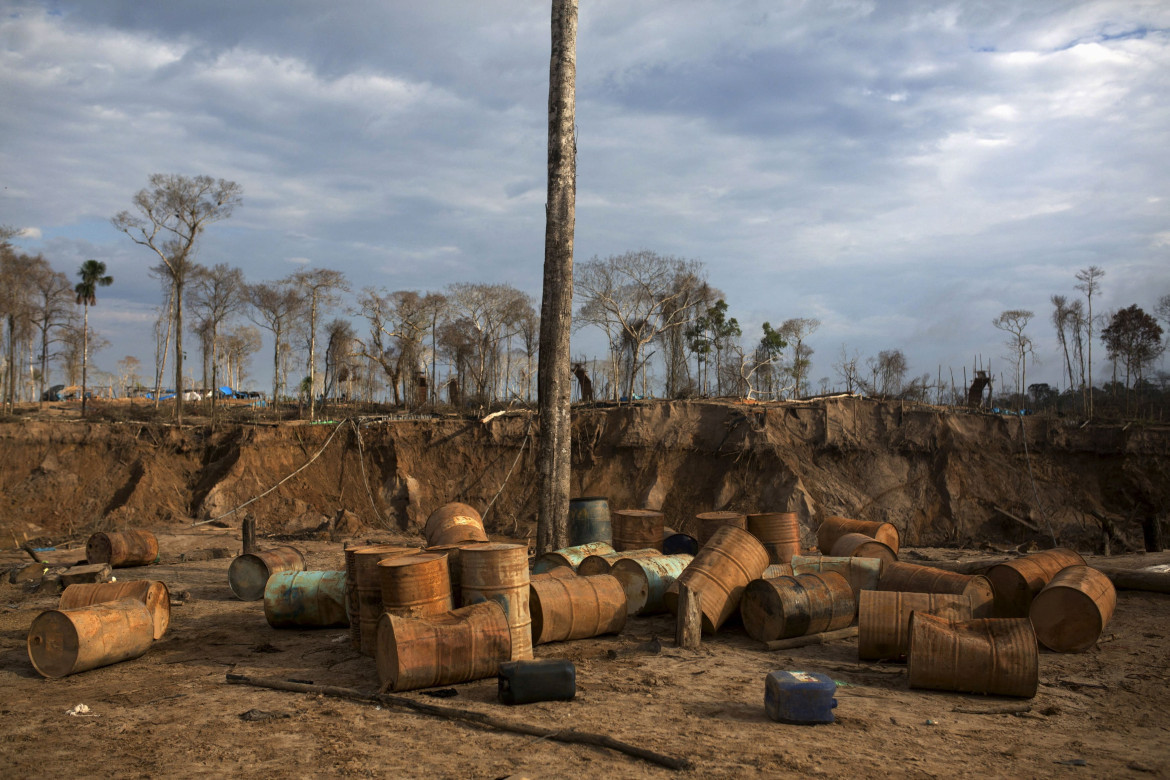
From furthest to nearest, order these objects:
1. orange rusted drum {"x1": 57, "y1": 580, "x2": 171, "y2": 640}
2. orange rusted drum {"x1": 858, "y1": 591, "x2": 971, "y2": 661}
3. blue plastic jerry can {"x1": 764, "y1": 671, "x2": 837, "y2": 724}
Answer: orange rusted drum {"x1": 57, "y1": 580, "x2": 171, "y2": 640} → orange rusted drum {"x1": 858, "y1": 591, "x2": 971, "y2": 661} → blue plastic jerry can {"x1": 764, "y1": 671, "x2": 837, "y2": 724}

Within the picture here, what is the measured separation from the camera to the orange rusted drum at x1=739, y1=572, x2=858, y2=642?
312 inches

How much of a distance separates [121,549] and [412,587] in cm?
1033

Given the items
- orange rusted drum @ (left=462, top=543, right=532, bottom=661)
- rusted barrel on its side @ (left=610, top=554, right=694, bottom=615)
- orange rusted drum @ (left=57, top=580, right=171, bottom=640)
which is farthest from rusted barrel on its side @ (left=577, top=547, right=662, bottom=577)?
orange rusted drum @ (left=57, top=580, right=171, bottom=640)

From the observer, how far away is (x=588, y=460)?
2286 cm

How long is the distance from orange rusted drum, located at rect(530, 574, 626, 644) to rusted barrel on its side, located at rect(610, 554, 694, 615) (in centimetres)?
82

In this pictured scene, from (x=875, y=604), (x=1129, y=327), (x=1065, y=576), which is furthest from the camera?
(x=1129, y=327)

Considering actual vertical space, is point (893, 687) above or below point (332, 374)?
below

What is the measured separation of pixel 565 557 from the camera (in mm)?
9516

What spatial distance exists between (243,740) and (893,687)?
542cm

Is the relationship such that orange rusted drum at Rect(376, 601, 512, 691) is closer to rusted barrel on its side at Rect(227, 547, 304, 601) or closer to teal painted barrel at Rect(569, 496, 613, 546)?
rusted barrel on its side at Rect(227, 547, 304, 601)

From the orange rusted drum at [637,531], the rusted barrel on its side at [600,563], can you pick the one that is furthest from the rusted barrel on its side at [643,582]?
the orange rusted drum at [637,531]

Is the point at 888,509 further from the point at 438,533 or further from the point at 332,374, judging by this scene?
the point at 332,374

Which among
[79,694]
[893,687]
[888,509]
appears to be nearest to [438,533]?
[79,694]

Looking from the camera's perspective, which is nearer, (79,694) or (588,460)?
(79,694)
